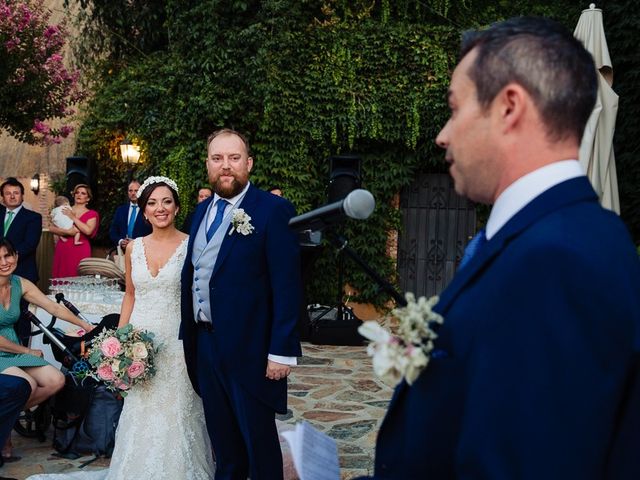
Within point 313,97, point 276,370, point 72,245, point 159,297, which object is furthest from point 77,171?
point 276,370

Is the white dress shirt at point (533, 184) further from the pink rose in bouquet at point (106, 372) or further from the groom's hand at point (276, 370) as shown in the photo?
the pink rose in bouquet at point (106, 372)

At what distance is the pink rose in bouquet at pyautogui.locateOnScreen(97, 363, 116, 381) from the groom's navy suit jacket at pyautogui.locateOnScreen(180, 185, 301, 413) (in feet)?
2.71

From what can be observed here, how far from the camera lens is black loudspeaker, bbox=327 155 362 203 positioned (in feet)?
31.1

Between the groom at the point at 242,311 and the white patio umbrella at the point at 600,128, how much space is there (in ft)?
12.0

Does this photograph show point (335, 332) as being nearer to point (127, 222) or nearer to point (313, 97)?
point (127, 222)

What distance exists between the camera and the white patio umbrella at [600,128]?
606 cm

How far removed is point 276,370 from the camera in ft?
11.4

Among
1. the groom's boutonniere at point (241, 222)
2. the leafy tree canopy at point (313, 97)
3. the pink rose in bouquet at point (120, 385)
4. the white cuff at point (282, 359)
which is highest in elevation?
the leafy tree canopy at point (313, 97)

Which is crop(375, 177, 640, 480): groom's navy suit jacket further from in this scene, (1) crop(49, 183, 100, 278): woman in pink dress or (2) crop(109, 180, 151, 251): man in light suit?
(1) crop(49, 183, 100, 278): woman in pink dress

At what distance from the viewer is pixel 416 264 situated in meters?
11.2

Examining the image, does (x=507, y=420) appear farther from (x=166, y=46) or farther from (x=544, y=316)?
(x=166, y=46)

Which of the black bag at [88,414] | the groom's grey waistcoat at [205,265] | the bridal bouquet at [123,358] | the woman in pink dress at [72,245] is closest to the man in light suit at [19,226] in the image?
the woman in pink dress at [72,245]

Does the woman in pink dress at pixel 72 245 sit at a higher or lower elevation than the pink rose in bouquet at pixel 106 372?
higher

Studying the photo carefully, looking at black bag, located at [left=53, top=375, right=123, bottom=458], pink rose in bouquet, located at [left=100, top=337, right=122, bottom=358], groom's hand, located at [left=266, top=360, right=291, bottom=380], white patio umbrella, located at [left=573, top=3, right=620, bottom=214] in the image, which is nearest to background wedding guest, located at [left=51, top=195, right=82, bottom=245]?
black bag, located at [left=53, top=375, right=123, bottom=458]
